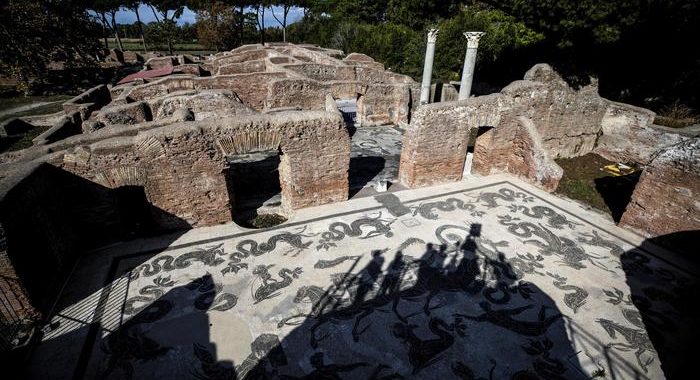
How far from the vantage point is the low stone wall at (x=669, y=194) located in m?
7.05

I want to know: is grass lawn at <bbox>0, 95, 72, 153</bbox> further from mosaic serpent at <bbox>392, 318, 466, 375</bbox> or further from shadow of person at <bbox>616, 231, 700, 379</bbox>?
shadow of person at <bbox>616, 231, 700, 379</bbox>

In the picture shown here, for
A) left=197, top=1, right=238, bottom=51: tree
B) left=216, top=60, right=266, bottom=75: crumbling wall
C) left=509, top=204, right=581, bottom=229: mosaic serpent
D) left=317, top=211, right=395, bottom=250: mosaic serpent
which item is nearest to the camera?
left=317, top=211, right=395, bottom=250: mosaic serpent

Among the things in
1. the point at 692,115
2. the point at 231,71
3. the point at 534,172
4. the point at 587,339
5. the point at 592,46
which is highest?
the point at 592,46

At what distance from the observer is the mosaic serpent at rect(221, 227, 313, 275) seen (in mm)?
6582

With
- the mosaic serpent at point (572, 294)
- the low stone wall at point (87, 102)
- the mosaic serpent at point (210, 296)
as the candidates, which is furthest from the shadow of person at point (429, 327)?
the low stone wall at point (87, 102)

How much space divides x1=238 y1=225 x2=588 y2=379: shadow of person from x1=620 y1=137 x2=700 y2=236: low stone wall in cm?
392

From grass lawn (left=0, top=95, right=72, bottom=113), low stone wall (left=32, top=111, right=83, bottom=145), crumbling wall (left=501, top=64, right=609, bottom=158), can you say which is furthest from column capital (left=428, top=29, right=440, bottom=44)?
grass lawn (left=0, top=95, right=72, bottom=113)

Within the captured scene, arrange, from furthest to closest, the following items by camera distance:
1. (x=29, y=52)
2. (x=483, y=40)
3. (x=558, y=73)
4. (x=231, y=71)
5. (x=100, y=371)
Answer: (x=483, y=40)
(x=29, y=52)
(x=231, y=71)
(x=558, y=73)
(x=100, y=371)

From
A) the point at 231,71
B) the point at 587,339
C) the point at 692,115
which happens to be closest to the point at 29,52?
the point at 231,71

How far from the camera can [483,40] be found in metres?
23.2

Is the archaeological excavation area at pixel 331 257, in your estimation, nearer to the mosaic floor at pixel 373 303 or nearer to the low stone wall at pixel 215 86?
the mosaic floor at pixel 373 303

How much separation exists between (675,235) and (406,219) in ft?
19.5

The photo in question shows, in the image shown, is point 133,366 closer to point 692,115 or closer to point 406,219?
point 406,219

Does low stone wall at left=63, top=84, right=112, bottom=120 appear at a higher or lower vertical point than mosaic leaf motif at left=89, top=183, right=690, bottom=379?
higher
